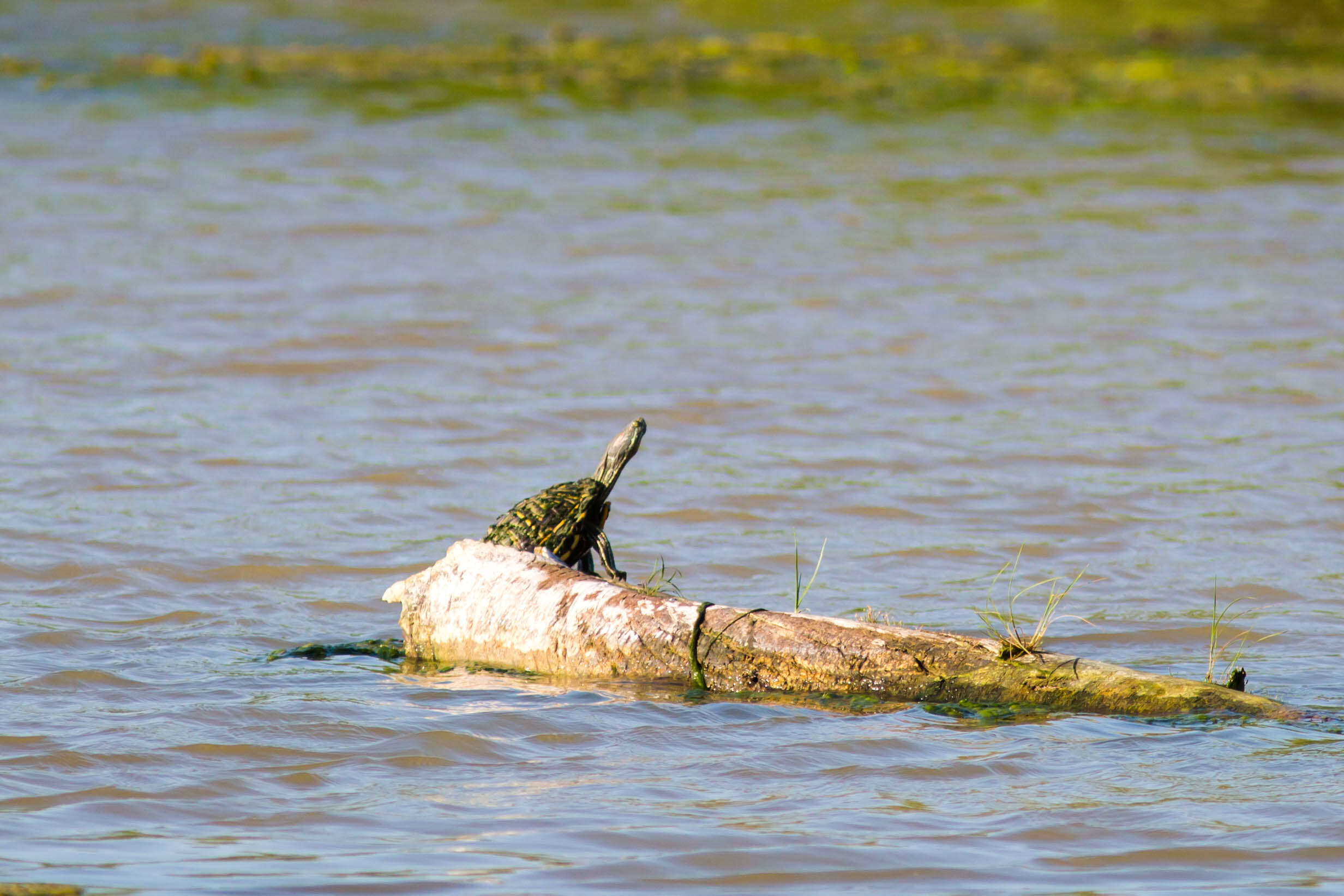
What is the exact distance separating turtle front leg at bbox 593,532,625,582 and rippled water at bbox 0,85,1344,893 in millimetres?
479

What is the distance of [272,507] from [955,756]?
3924 mm

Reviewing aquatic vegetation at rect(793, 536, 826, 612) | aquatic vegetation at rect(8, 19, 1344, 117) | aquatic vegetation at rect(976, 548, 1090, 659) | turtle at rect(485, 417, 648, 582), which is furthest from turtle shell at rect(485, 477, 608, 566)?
aquatic vegetation at rect(8, 19, 1344, 117)

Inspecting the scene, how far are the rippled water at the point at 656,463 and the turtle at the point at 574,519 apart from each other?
55 centimetres

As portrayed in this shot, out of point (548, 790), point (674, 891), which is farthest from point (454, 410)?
point (674, 891)

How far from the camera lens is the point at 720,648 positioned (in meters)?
5.14

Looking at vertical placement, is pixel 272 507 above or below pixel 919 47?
below

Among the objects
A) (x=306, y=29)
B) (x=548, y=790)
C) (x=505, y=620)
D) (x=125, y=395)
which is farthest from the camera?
(x=306, y=29)

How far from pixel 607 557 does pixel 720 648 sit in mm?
666

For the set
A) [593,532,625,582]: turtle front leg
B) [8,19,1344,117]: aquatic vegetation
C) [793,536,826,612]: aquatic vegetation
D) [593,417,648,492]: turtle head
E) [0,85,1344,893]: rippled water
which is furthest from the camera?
[8,19,1344,117]: aquatic vegetation

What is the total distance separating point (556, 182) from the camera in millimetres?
14570

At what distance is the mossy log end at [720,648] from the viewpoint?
4.84m

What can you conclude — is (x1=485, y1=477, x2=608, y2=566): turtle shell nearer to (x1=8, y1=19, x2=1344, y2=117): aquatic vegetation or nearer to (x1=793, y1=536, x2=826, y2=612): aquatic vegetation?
(x1=793, y1=536, x2=826, y2=612): aquatic vegetation

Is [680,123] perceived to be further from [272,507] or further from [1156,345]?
[272,507]

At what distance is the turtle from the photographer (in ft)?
18.3
